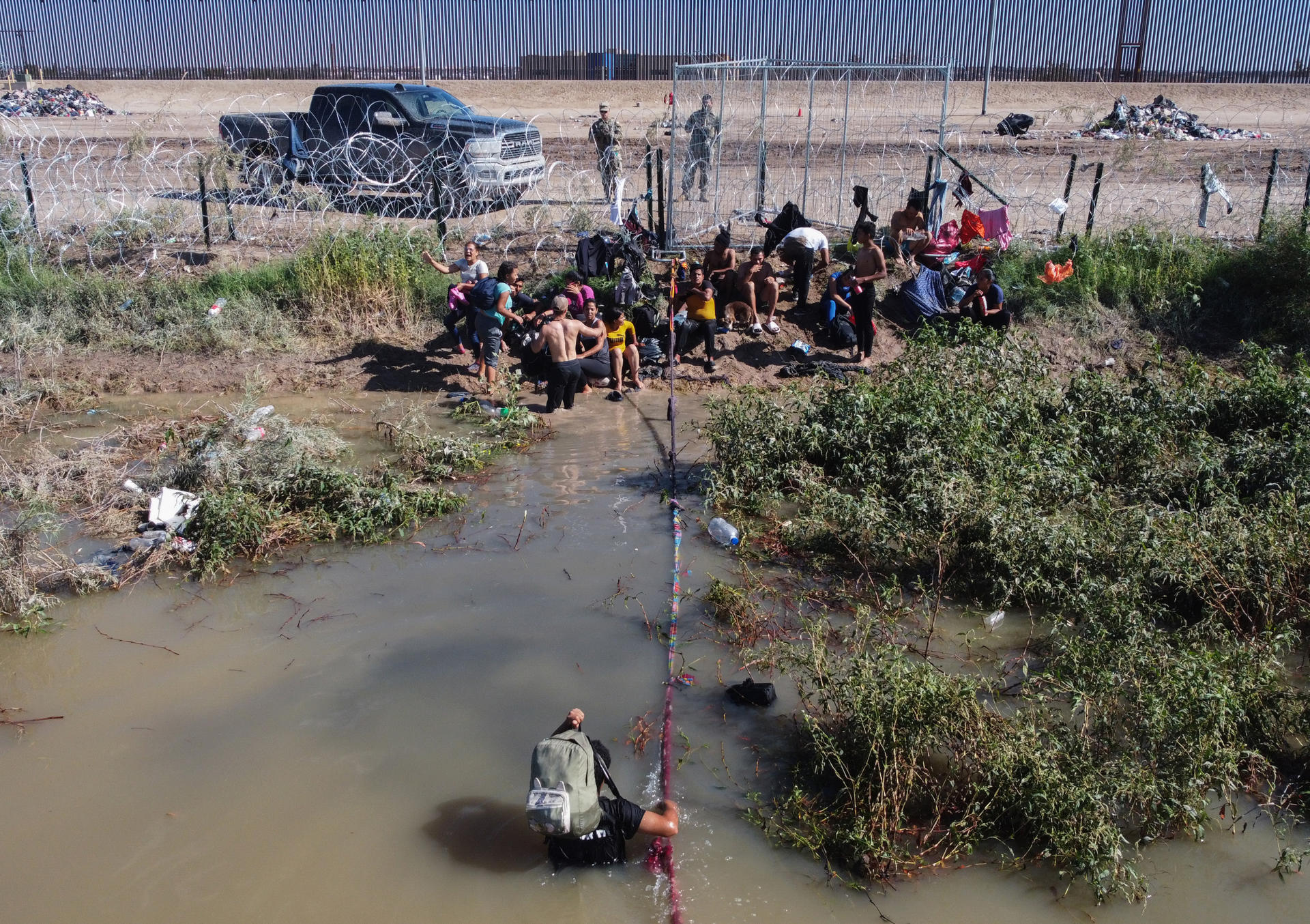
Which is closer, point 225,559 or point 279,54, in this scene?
point 225,559

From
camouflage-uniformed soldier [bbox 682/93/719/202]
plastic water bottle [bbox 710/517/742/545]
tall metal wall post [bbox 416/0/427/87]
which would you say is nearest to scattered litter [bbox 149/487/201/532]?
plastic water bottle [bbox 710/517/742/545]

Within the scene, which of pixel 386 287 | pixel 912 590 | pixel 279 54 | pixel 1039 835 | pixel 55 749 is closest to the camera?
pixel 1039 835

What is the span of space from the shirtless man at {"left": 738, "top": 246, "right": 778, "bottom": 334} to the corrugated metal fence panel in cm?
1474

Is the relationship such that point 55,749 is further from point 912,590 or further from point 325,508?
point 912,590

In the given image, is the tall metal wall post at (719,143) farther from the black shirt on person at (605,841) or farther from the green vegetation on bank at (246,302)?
the black shirt on person at (605,841)

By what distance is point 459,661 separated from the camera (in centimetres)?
698

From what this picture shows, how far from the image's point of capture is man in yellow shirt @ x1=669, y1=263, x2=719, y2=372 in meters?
12.3

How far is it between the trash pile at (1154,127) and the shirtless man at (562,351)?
14254 mm

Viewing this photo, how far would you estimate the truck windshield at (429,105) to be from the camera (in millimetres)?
15938

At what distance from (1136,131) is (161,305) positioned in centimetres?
1776

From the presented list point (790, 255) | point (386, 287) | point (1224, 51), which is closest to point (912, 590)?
point (790, 255)

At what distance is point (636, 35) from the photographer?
88.2 feet

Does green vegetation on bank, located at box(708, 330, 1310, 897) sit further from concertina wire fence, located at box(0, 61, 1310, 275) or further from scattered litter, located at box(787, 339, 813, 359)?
concertina wire fence, located at box(0, 61, 1310, 275)

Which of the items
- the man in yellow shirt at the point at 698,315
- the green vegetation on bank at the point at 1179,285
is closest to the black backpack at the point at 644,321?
the man in yellow shirt at the point at 698,315
